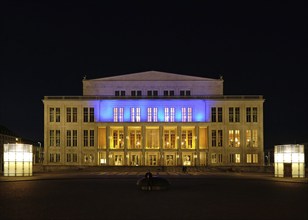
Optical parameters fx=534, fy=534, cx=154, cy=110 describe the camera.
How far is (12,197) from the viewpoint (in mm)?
29625

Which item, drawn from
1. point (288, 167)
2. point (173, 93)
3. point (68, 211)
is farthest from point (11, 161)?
point (173, 93)

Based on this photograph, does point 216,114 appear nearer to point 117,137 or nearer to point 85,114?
point 117,137

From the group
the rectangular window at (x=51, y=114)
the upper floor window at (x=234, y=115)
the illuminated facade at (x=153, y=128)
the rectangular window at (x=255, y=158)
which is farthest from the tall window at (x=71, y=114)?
the rectangular window at (x=255, y=158)

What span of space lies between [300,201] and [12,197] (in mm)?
15521

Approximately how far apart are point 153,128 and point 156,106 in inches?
175

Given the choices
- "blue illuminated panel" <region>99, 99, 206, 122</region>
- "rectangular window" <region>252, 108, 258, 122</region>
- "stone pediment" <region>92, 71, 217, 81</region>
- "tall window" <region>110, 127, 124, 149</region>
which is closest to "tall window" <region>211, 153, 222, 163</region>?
"blue illuminated panel" <region>99, 99, 206, 122</region>

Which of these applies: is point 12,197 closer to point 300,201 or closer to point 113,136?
point 300,201

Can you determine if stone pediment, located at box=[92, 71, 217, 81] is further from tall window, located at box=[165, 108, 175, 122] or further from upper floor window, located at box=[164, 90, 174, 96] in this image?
tall window, located at box=[165, 108, 175, 122]

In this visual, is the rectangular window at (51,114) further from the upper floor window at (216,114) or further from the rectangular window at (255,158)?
the rectangular window at (255,158)

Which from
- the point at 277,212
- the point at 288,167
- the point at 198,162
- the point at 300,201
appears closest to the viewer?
the point at 277,212

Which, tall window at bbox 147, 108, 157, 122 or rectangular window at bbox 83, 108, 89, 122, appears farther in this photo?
rectangular window at bbox 83, 108, 89, 122

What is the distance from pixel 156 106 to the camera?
3939 inches

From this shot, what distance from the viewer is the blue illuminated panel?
327ft

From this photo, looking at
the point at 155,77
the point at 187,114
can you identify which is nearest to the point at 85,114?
the point at 155,77
